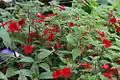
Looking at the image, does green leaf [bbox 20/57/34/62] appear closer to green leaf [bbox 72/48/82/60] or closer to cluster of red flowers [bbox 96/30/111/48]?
green leaf [bbox 72/48/82/60]

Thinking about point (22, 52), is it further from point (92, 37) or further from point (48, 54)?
point (92, 37)

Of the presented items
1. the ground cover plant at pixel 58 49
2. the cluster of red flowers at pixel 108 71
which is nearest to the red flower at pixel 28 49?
the ground cover plant at pixel 58 49

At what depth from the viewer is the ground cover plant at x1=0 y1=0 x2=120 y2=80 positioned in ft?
5.94

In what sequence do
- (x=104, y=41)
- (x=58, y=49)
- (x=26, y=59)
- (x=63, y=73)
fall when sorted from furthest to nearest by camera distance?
1. (x=58, y=49)
2. (x=104, y=41)
3. (x=26, y=59)
4. (x=63, y=73)

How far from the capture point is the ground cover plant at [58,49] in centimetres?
Answer: 181

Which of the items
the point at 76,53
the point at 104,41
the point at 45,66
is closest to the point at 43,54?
the point at 45,66

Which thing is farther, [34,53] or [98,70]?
[34,53]

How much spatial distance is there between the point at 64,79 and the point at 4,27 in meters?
0.59

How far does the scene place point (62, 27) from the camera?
7.29ft

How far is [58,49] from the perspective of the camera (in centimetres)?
207

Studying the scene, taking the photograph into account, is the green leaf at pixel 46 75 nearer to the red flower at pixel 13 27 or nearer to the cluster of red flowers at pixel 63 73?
the cluster of red flowers at pixel 63 73

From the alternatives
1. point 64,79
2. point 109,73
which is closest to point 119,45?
point 109,73

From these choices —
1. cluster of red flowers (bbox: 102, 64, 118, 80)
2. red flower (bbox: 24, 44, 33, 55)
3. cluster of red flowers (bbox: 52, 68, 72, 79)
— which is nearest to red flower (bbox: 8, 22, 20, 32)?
red flower (bbox: 24, 44, 33, 55)

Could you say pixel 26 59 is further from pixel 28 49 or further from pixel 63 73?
pixel 63 73
